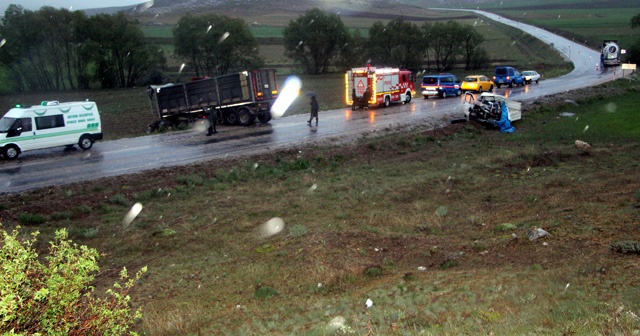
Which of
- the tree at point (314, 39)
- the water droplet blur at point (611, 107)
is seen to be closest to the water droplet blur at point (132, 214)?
the water droplet blur at point (611, 107)

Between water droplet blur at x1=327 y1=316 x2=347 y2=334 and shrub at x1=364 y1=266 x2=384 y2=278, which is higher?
water droplet blur at x1=327 y1=316 x2=347 y2=334

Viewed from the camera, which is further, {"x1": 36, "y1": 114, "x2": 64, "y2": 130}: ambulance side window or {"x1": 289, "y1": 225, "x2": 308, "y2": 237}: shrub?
{"x1": 36, "y1": 114, "x2": 64, "y2": 130}: ambulance side window

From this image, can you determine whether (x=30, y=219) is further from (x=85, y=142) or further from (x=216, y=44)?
(x=216, y=44)

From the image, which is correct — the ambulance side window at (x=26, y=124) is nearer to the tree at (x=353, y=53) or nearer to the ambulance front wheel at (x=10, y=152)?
the ambulance front wheel at (x=10, y=152)

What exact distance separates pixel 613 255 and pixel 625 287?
154 cm

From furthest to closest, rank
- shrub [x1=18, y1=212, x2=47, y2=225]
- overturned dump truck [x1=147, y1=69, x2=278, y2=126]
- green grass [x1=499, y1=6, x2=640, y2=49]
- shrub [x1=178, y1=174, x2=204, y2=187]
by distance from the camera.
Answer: green grass [x1=499, y1=6, x2=640, y2=49] → overturned dump truck [x1=147, y1=69, x2=278, y2=126] → shrub [x1=178, y1=174, x2=204, y2=187] → shrub [x1=18, y1=212, x2=47, y2=225]

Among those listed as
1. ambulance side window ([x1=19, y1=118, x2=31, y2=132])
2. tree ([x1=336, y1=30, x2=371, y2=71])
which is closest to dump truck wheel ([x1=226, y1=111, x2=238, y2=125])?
ambulance side window ([x1=19, y1=118, x2=31, y2=132])

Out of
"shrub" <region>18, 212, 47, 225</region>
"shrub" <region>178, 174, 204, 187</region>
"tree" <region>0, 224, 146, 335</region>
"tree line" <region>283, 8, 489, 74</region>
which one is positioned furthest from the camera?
"tree line" <region>283, 8, 489, 74</region>

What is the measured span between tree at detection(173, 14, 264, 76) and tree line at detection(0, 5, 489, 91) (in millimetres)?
148

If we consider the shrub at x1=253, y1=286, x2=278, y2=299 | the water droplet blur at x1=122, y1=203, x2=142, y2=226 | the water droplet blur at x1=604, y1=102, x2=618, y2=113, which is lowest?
the water droplet blur at x1=604, y1=102, x2=618, y2=113

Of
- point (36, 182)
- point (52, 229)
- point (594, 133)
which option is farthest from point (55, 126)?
point (594, 133)

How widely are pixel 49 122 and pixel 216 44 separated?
179 feet

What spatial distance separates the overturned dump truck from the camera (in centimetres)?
2834

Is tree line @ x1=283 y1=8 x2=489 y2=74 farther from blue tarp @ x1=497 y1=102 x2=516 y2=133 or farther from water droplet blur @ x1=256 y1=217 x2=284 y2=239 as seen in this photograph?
water droplet blur @ x1=256 y1=217 x2=284 y2=239
